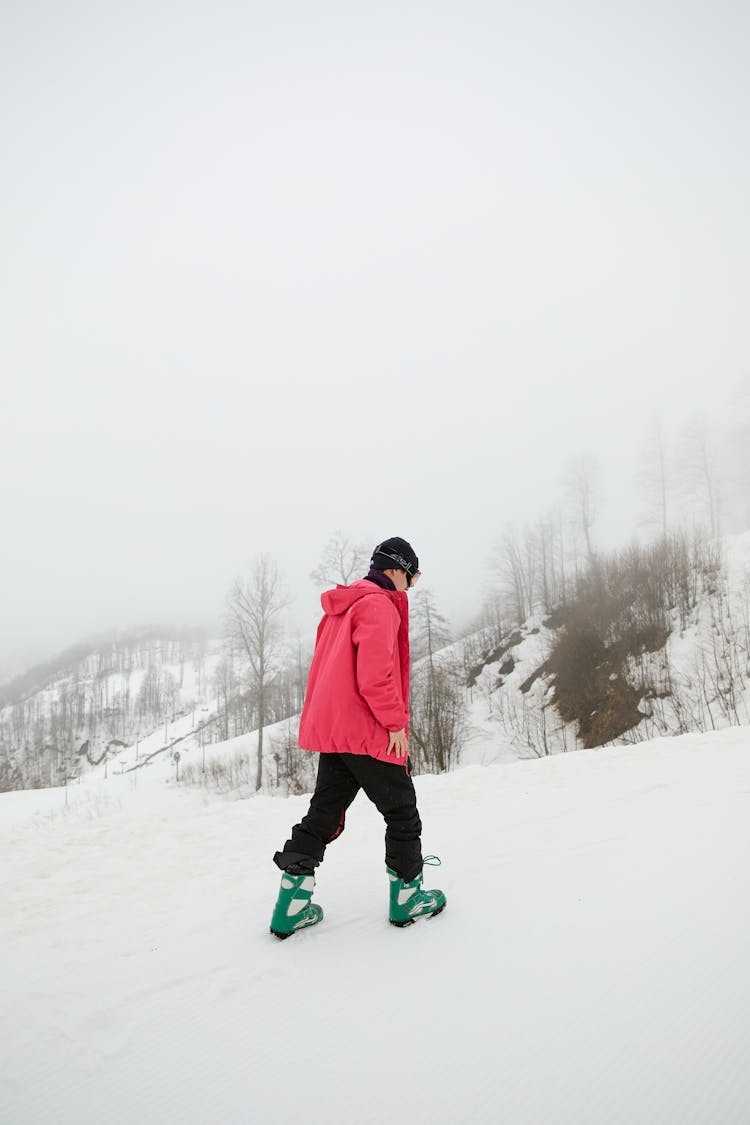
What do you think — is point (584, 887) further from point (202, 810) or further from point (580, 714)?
point (580, 714)

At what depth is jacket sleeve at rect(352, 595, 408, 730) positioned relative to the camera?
2402mm

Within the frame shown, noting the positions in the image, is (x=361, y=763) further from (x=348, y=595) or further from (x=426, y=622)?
(x=426, y=622)

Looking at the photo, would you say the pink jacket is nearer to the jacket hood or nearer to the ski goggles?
the jacket hood

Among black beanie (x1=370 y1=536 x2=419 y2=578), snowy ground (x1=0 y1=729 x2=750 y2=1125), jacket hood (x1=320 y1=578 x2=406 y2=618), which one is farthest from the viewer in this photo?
black beanie (x1=370 y1=536 x2=419 y2=578)

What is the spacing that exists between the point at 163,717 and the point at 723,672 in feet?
355

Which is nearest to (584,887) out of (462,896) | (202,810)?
(462,896)

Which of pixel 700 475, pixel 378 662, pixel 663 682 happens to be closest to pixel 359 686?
pixel 378 662

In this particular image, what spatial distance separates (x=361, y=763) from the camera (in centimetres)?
241

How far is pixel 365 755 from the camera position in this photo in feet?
7.95

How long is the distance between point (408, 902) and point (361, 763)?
2.22 feet

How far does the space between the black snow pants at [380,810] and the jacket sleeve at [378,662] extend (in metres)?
0.23

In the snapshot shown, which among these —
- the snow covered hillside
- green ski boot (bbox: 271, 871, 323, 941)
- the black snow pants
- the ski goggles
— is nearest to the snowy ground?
green ski boot (bbox: 271, 871, 323, 941)

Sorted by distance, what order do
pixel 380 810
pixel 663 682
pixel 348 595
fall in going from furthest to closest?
pixel 663 682 → pixel 348 595 → pixel 380 810

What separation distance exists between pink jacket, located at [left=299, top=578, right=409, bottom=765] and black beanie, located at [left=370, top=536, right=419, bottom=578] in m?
0.18
